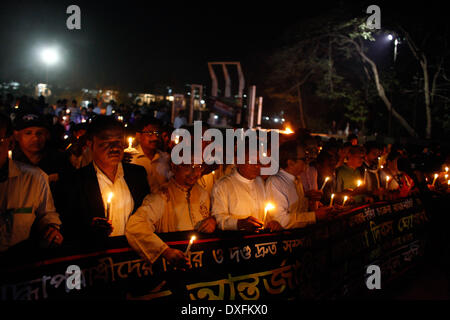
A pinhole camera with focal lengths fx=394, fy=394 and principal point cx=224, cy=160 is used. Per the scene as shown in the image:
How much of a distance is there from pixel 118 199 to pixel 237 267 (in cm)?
120

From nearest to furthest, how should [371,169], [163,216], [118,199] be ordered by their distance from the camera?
[163,216], [118,199], [371,169]

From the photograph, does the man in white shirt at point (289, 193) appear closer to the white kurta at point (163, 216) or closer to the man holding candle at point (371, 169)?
the white kurta at point (163, 216)

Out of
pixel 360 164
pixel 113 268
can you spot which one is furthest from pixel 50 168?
pixel 360 164

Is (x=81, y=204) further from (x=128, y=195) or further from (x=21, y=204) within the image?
(x=21, y=204)

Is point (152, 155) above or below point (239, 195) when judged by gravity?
above

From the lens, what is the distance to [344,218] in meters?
4.36

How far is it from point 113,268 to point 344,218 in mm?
2608

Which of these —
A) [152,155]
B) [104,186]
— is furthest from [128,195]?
[152,155]

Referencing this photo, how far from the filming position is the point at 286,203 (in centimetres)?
404

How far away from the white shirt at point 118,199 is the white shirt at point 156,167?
1337 millimetres

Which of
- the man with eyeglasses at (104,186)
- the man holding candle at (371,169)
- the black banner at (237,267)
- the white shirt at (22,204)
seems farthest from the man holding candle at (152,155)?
the man holding candle at (371,169)

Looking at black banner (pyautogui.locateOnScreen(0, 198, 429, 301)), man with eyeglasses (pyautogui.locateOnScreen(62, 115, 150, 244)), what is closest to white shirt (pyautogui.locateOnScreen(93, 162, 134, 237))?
man with eyeglasses (pyautogui.locateOnScreen(62, 115, 150, 244))

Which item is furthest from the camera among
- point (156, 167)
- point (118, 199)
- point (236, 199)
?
point (156, 167)
